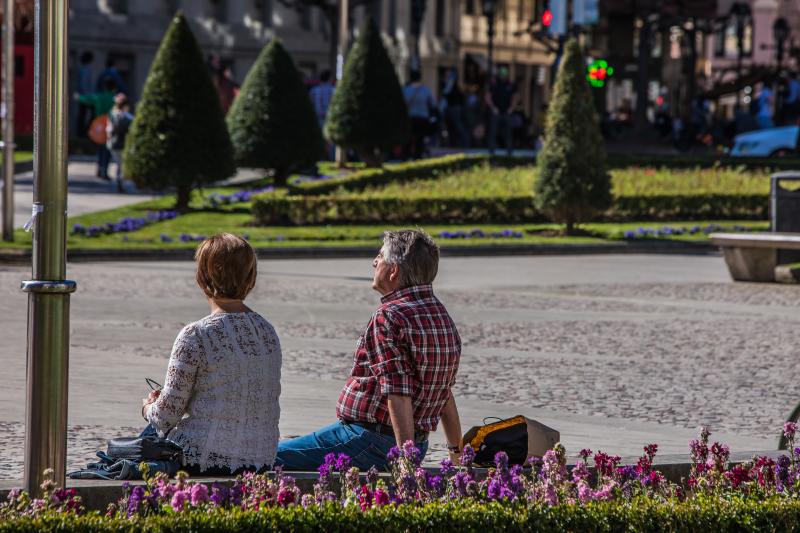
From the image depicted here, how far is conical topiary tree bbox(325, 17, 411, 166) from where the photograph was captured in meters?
31.6

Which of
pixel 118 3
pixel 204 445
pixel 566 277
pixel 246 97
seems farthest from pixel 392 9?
pixel 204 445

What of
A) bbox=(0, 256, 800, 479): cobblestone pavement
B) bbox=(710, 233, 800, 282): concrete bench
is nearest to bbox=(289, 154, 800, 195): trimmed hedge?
bbox=(0, 256, 800, 479): cobblestone pavement

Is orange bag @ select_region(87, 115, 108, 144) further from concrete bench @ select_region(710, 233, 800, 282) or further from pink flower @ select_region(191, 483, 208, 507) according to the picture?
pink flower @ select_region(191, 483, 208, 507)

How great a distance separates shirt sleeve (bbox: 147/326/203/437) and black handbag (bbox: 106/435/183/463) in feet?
0.24

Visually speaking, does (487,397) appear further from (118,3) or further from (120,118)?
(118,3)

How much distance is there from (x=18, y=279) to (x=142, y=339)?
465cm

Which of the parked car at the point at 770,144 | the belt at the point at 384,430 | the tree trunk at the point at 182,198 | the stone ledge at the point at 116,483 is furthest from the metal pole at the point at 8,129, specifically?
the parked car at the point at 770,144

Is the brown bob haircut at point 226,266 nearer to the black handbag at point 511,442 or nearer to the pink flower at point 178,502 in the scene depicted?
the black handbag at point 511,442

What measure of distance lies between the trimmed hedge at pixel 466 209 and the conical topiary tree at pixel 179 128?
1.43m

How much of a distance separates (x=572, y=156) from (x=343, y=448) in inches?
694

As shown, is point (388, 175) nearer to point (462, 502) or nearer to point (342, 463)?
point (342, 463)

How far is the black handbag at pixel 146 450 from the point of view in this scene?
19.5 ft

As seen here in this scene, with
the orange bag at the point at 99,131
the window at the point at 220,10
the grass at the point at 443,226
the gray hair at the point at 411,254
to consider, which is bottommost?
the grass at the point at 443,226

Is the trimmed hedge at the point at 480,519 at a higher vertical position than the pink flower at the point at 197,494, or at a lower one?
lower
